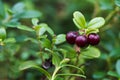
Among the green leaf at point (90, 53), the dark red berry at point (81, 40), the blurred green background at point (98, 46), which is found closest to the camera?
the dark red berry at point (81, 40)

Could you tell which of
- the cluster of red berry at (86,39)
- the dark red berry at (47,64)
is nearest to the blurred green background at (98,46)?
the dark red berry at (47,64)

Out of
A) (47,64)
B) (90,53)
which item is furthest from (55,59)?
(90,53)

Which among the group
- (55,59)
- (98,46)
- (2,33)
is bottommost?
(55,59)

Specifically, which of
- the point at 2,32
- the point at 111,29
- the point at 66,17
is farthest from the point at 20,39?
the point at 66,17

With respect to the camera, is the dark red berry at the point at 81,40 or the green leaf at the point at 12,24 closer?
the dark red berry at the point at 81,40

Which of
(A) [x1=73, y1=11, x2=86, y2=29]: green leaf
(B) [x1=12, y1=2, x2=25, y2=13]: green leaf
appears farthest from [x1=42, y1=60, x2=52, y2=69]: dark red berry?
(B) [x1=12, y1=2, x2=25, y2=13]: green leaf

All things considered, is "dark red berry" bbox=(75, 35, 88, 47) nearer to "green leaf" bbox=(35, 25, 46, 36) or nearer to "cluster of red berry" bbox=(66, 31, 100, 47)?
"cluster of red berry" bbox=(66, 31, 100, 47)

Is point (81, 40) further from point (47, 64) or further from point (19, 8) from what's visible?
point (19, 8)

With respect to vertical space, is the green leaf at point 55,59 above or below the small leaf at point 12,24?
below

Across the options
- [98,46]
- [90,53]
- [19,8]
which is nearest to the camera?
[90,53]

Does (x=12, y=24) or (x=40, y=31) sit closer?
(x=40, y=31)

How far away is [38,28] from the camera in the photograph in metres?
1.09

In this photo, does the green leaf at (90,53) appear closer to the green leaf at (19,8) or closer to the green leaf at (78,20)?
the green leaf at (78,20)

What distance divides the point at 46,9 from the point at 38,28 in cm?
112
